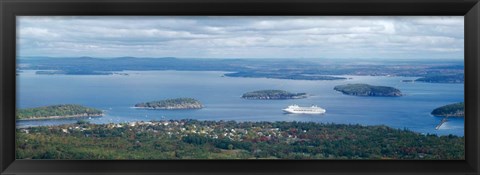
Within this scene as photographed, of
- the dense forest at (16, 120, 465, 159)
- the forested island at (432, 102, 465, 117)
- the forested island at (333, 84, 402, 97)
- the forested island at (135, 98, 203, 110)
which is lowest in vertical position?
the dense forest at (16, 120, 465, 159)

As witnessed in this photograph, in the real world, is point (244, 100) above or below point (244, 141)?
above

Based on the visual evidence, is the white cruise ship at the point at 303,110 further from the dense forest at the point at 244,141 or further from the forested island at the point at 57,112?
the forested island at the point at 57,112

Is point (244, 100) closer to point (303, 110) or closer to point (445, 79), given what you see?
point (303, 110)

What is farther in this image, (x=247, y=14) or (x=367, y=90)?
(x=367, y=90)

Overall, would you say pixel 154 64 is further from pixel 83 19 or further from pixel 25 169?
pixel 25 169

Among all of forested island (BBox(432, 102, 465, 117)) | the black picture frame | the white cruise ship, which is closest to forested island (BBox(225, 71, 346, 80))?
the white cruise ship

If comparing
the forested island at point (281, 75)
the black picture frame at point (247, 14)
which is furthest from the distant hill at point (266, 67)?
the black picture frame at point (247, 14)

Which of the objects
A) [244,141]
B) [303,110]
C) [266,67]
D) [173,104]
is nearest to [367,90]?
[303,110]

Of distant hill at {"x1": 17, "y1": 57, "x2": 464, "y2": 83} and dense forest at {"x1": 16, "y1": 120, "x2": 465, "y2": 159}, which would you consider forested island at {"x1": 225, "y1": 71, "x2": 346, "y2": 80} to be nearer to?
distant hill at {"x1": 17, "y1": 57, "x2": 464, "y2": 83}

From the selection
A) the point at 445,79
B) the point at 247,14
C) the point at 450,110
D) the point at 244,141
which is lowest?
the point at 244,141
